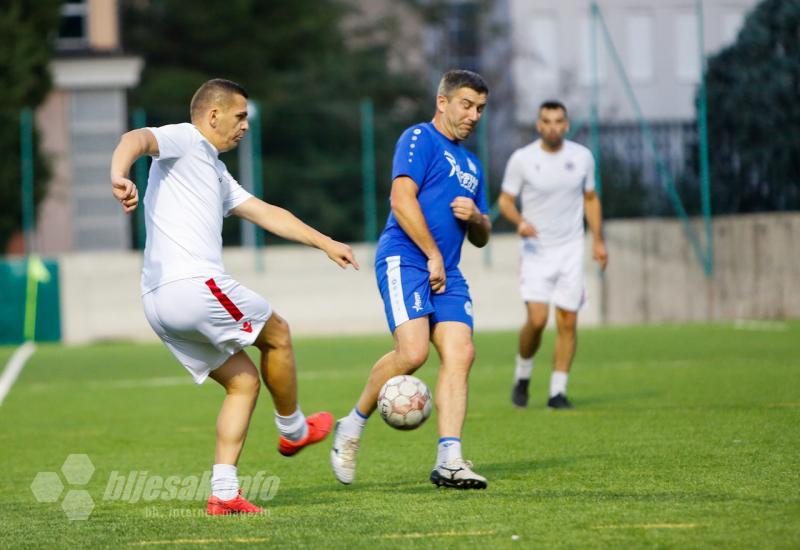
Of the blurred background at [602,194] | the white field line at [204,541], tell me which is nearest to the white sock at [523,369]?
the white field line at [204,541]

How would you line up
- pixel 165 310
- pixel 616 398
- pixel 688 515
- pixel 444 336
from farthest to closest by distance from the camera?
pixel 616 398
pixel 444 336
pixel 165 310
pixel 688 515

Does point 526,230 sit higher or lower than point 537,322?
higher

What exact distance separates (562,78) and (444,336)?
27244 millimetres

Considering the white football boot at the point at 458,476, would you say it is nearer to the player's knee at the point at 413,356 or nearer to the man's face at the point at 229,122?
the player's knee at the point at 413,356

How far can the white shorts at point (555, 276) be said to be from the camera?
38.4 ft

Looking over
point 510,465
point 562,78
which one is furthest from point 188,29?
point 510,465

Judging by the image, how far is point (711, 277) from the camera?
75.0ft

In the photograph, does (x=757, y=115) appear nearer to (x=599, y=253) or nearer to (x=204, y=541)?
(x=599, y=253)

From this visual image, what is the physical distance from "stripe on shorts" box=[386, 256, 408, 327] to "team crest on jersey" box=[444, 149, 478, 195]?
1.75ft

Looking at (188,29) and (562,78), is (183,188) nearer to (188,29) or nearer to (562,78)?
(562,78)

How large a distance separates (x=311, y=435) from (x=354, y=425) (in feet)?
1.01

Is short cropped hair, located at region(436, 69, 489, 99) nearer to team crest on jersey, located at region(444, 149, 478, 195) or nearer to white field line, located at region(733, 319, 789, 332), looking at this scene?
team crest on jersey, located at region(444, 149, 478, 195)

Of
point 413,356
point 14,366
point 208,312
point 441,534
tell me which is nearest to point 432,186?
point 413,356

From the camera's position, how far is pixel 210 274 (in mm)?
6703
